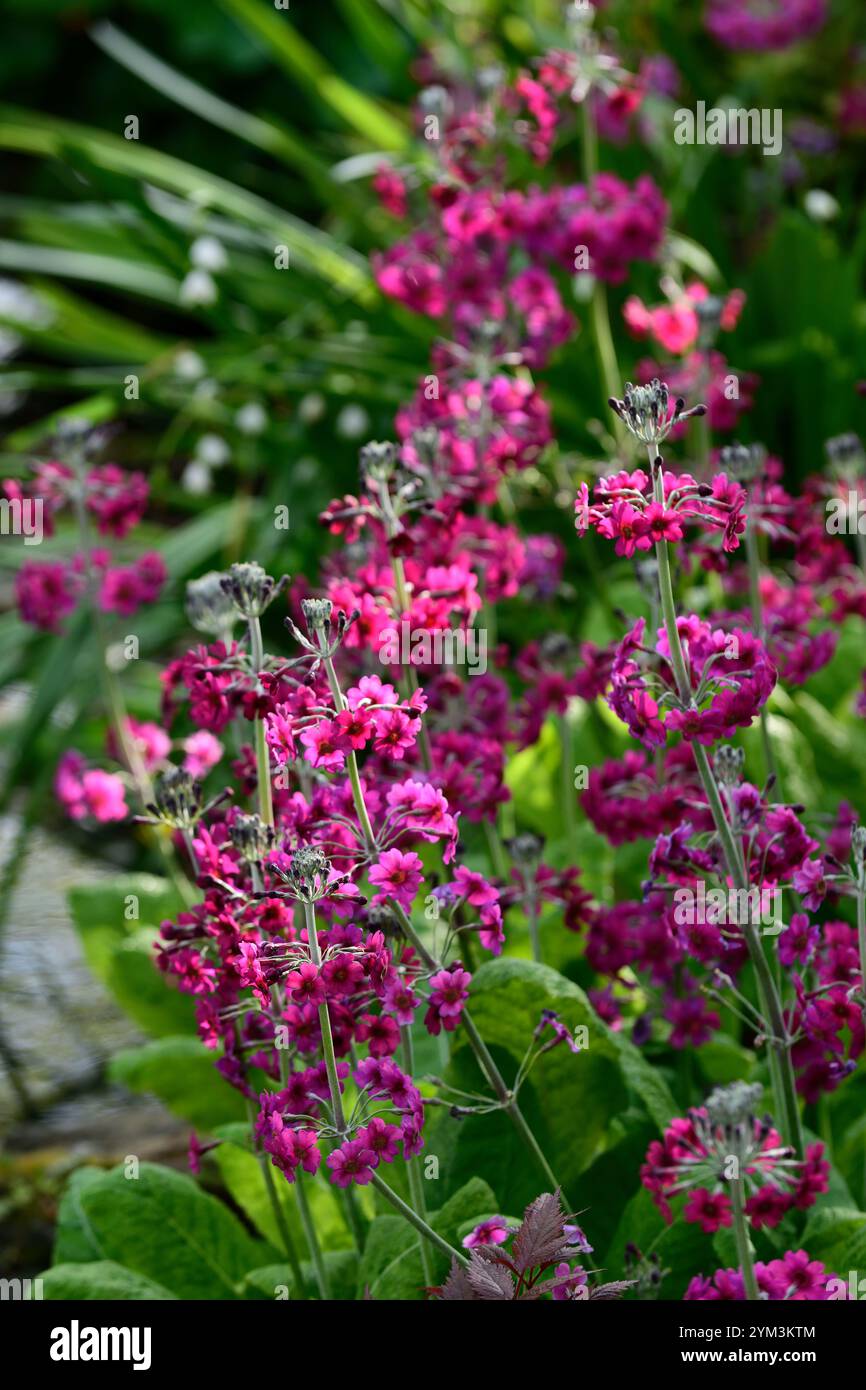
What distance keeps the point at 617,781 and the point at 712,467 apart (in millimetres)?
864

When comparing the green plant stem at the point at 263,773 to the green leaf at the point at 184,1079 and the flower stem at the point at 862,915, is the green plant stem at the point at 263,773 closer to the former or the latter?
the flower stem at the point at 862,915

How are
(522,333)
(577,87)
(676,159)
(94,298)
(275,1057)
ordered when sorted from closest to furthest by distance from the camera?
(275,1057), (577,87), (522,333), (676,159), (94,298)

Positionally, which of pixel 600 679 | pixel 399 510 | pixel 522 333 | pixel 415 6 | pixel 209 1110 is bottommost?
pixel 209 1110

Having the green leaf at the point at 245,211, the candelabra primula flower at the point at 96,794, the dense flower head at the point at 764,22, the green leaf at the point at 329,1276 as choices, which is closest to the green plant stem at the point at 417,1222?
the green leaf at the point at 329,1276

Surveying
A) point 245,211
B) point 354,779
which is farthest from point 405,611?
point 245,211

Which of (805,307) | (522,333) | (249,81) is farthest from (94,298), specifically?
(522,333)

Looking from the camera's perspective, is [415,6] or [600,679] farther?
[415,6]

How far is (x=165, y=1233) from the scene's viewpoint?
6.05 ft

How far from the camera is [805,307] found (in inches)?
146

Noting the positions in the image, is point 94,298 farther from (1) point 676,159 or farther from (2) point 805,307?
(2) point 805,307

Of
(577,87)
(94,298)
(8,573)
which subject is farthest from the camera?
(94,298)

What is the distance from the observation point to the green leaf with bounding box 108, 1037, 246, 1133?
6.87 ft

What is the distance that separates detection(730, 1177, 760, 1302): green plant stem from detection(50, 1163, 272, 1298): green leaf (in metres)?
0.72

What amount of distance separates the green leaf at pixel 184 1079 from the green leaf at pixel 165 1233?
239 mm
